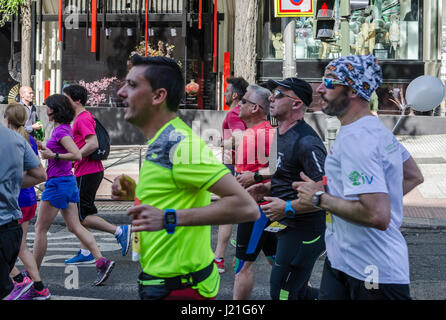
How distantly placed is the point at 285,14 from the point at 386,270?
8.03 m

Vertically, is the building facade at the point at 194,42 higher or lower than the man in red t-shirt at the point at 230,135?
higher

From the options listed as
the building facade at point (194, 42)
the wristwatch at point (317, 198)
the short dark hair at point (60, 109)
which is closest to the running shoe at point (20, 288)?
the short dark hair at point (60, 109)

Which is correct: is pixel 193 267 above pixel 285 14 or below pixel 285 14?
below

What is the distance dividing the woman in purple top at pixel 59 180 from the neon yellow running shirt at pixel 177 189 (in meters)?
3.47

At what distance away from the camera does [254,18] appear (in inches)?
619

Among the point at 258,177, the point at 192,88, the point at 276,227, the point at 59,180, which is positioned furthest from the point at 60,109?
the point at 192,88

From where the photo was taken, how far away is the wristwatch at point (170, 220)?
9.18 ft

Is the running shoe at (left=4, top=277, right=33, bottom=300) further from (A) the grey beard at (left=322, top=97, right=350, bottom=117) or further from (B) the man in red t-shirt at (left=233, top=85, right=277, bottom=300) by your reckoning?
(A) the grey beard at (left=322, top=97, right=350, bottom=117)

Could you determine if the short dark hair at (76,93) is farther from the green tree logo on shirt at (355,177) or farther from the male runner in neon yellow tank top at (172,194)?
the green tree logo on shirt at (355,177)

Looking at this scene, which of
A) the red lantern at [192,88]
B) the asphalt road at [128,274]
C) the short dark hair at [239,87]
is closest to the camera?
the asphalt road at [128,274]

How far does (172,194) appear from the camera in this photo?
2.91m
